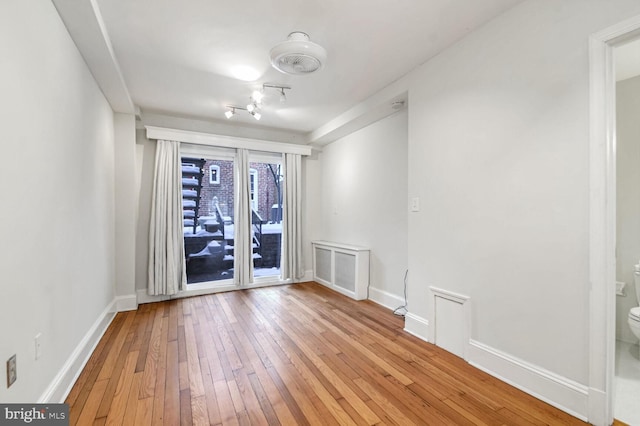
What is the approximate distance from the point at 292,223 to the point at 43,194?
3.35 m

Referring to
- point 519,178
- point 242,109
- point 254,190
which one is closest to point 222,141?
point 242,109

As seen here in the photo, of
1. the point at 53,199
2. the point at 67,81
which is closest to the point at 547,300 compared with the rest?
the point at 53,199

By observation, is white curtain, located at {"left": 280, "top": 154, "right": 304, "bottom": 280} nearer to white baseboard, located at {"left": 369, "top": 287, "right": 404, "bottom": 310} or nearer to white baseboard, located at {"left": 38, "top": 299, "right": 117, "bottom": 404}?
white baseboard, located at {"left": 369, "top": 287, "right": 404, "bottom": 310}

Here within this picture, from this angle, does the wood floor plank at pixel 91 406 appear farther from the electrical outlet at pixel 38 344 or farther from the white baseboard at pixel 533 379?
the white baseboard at pixel 533 379

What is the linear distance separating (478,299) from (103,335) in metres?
3.40

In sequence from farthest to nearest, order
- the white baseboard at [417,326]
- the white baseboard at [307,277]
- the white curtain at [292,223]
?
1. the white baseboard at [307,277]
2. the white curtain at [292,223]
3. the white baseboard at [417,326]

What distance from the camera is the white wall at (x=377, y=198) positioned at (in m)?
3.41

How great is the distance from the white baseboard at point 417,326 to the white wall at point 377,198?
599 mm

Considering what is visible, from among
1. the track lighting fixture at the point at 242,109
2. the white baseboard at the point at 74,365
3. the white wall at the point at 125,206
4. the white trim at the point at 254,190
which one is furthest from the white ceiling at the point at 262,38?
the white baseboard at the point at 74,365

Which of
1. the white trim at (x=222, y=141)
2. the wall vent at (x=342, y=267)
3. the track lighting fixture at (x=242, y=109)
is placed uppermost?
the track lighting fixture at (x=242, y=109)

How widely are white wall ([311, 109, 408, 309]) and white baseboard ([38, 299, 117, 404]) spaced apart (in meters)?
2.99

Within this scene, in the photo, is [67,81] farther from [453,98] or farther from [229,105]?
[453,98]

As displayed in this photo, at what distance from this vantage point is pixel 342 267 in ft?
13.7

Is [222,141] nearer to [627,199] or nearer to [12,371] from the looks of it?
[12,371]
